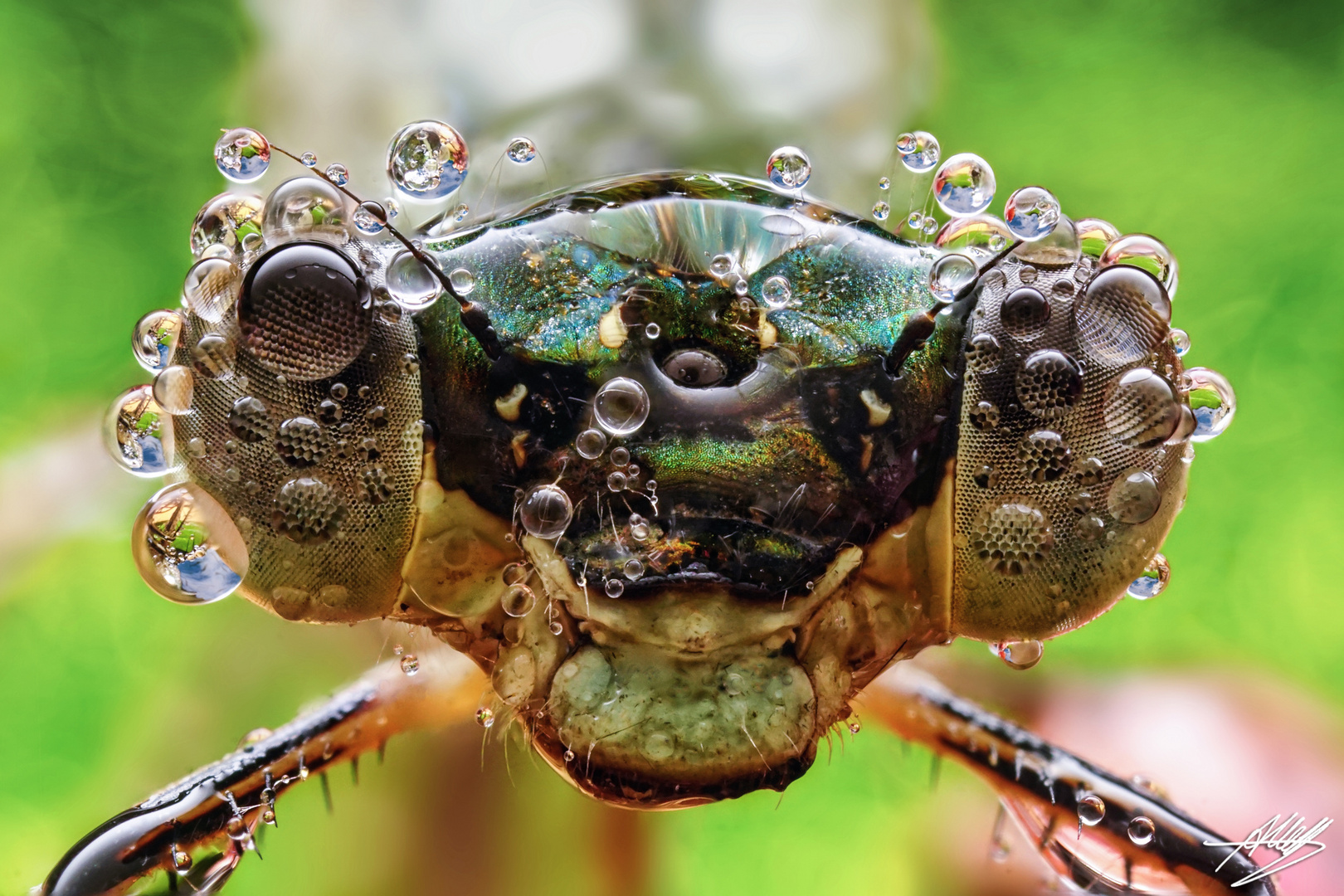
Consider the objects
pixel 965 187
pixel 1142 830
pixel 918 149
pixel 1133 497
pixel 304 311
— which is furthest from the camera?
pixel 1142 830

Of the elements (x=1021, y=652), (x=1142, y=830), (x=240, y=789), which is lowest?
(x=1142, y=830)

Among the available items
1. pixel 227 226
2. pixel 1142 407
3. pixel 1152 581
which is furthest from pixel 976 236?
pixel 227 226

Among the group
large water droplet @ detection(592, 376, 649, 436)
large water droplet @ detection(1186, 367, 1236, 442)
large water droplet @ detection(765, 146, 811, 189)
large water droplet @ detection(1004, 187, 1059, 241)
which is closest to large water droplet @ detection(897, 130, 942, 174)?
large water droplet @ detection(765, 146, 811, 189)

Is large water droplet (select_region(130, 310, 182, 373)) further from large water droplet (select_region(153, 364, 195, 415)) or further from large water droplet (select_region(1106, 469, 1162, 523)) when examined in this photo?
large water droplet (select_region(1106, 469, 1162, 523))

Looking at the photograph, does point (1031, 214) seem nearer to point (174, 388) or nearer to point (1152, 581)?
point (1152, 581)

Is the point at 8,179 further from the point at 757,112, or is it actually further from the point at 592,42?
the point at 757,112
